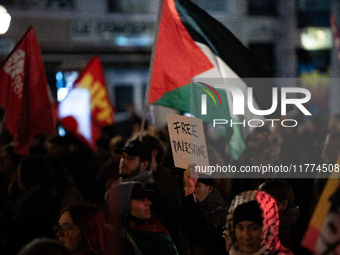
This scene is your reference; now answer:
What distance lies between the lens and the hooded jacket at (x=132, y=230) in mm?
2816

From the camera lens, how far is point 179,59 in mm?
4441

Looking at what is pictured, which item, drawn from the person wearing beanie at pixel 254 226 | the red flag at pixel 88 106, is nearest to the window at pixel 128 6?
the red flag at pixel 88 106

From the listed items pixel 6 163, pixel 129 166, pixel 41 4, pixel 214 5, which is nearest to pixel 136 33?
pixel 214 5

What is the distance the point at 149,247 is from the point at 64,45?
13.2 m

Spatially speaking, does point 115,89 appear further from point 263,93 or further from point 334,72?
point 263,93

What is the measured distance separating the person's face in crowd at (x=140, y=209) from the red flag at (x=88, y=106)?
187 inches

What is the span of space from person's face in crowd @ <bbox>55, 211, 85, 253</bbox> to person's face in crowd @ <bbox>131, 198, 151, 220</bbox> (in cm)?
46

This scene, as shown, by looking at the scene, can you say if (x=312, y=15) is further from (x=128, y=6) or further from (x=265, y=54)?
(x=128, y=6)

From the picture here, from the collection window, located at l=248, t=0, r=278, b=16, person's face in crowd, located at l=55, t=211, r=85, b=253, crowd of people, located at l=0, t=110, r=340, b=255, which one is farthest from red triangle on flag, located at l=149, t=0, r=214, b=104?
window, located at l=248, t=0, r=278, b=16

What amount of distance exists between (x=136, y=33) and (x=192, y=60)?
11132 mm

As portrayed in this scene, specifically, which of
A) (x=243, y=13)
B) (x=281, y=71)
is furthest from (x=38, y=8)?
(x=281, y=71)

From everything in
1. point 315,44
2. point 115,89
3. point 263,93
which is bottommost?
point 115,89

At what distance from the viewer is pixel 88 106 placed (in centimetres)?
786

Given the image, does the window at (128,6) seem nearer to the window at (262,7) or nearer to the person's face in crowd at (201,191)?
the window at (262,7)
